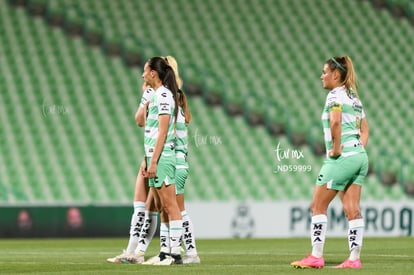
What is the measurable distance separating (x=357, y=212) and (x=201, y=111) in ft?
41.9

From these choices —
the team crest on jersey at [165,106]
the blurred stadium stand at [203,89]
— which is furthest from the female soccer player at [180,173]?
the blurred stadium stand at [203,89]

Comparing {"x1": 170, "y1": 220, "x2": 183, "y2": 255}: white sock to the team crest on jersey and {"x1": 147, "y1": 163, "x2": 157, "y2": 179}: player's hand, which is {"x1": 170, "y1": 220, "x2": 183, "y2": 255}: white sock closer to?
{"x1": 147, "y1": 163, "x2": 157, "y2": 179}: player's hand

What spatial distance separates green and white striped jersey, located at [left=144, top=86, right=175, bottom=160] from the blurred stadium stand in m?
9.22

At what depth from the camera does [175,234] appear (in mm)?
9758

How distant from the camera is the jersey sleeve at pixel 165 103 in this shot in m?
9.60

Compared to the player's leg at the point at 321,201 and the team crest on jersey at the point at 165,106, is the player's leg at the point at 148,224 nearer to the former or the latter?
the team crest on jersey at the point at 165,106

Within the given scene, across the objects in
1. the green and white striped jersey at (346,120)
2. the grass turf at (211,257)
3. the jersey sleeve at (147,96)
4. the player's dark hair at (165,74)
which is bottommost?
the grass turf at (211,257)

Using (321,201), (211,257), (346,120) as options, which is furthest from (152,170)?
(211,257)

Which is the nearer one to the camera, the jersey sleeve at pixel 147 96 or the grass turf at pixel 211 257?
the grass turf at pixel 211 257

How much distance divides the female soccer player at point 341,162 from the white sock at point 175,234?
1.10 metres

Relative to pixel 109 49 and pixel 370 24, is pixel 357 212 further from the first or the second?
pixel 370 24

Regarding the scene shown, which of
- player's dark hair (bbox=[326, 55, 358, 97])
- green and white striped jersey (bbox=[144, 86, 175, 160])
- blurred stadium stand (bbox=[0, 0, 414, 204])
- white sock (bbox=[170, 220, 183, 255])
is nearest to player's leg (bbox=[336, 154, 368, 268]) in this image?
player's dark hair (bbox=[326, 55, 358, 97])

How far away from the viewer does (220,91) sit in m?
22.7

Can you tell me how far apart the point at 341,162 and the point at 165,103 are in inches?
64.6
